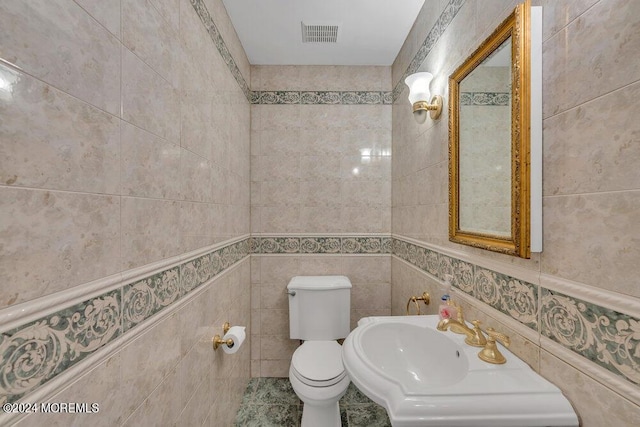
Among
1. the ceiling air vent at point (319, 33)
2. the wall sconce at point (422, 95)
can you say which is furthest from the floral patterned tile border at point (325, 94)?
the ceiling air vent at point (319, 33)

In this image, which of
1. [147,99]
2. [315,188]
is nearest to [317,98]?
[315,188]

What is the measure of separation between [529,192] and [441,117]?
71cm

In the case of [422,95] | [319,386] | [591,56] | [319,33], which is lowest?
[319,386]

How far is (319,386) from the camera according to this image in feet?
4.67

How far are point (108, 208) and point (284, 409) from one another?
5.74 ft

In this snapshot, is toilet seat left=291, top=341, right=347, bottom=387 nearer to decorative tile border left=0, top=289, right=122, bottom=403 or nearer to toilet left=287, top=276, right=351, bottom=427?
toilet left=287, top=276, right=351, bottom=427

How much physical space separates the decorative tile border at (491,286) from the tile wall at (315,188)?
70 cm

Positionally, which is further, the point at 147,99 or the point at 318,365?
the point at 318,365

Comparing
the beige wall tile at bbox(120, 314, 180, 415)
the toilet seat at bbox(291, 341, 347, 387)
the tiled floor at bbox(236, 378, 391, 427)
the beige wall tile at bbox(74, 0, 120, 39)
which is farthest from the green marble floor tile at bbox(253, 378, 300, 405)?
the beige wall tile at bbox(74, 0, 120, 39)

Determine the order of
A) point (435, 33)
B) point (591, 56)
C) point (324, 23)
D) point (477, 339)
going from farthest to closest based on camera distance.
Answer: point (324, 23) → point (435, 33) → point (477, 339) → point (591, 56)

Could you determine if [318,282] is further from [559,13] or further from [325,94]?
[559,13]

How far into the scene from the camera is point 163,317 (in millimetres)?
896

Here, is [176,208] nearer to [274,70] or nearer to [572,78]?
[572,78]

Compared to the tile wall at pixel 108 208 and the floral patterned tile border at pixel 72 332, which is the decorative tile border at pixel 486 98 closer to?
the tile wall at pixel 108 208
